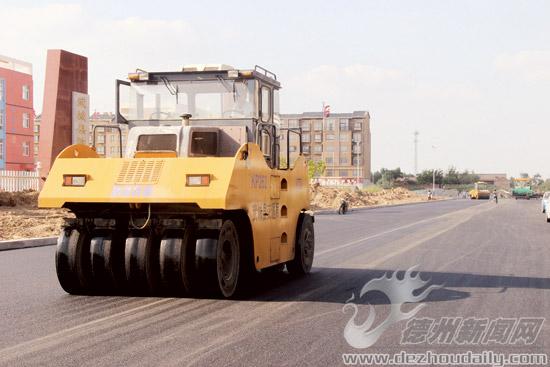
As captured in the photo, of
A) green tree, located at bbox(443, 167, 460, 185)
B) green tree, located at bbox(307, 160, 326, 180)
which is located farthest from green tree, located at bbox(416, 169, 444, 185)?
green tree, located at bbox(307, 160, 326, 180)

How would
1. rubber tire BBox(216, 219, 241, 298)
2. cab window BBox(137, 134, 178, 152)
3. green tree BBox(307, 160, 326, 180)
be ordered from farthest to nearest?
green tree BBox(307, 160, 326, 180)
cab window BBox(137, 134, 178, 152)
rubber tire BBox(216, 219, 241, 298)

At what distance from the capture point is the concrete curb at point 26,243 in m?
17.1

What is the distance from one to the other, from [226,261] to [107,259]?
4.79 ft

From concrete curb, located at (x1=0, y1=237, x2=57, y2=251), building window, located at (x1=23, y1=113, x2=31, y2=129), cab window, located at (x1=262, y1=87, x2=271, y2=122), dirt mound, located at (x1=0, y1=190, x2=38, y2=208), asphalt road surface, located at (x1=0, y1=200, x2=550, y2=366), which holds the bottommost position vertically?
asphalt road surface, located at (x1=0, y1=200, x2=550, y2=366)

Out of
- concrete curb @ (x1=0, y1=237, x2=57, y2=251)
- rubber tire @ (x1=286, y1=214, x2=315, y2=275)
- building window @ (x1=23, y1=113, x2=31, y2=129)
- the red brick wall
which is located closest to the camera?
rubber tire @ (x1=286, y1=214, x2=315, y2=275)

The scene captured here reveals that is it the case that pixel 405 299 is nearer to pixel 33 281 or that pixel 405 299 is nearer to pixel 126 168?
pixel 126 168

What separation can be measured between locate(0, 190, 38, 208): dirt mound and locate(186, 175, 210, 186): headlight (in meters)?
23.6

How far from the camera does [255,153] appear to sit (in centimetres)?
902

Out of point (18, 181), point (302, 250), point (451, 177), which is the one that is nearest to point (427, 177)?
point (451, 177)

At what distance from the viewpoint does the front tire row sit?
852 cm

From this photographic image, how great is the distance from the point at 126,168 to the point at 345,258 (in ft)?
21.6

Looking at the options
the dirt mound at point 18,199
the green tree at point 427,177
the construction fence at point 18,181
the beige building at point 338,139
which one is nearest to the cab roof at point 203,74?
the dirt mound at point 18,199

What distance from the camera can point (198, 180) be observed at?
Result: 822cm

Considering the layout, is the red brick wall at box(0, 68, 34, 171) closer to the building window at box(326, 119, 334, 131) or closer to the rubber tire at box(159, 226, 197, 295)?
the rubber tire at box(159, 226, 197, 295)
